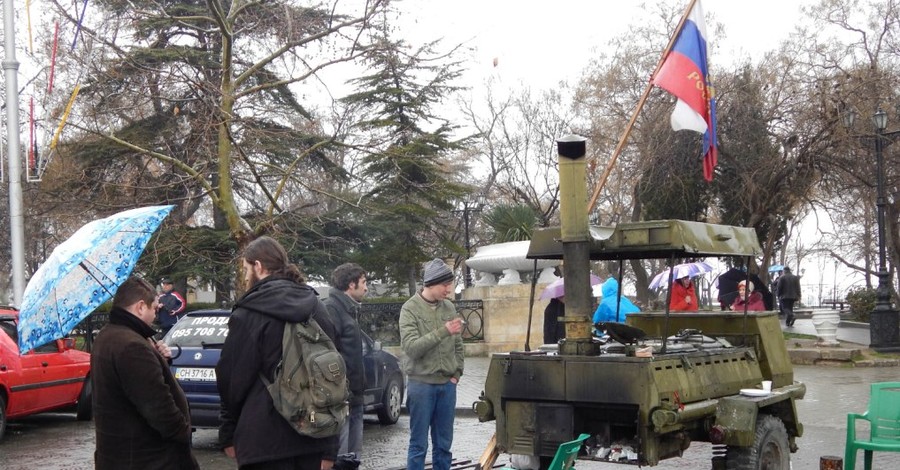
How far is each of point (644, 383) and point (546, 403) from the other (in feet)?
2.79

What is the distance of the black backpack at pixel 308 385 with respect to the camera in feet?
13.7


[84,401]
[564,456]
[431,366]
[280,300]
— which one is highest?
[280,300]

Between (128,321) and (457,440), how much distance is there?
23.4ft

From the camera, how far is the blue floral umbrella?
538 centimetres

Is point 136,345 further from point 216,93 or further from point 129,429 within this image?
point 216,93

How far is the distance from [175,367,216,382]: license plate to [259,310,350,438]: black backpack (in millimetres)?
6301

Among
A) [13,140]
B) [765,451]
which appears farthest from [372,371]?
[13,140]

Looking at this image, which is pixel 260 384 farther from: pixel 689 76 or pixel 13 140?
pixel 13 140

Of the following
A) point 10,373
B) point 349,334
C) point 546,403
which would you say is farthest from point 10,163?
point 546,403

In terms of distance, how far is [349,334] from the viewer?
691 centimetres

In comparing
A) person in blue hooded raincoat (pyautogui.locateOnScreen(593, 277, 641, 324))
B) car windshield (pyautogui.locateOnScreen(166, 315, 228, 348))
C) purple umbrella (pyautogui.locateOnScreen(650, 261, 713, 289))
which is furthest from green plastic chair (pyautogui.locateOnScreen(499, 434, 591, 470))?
purple umbrella (pyautogui.locateOnScreen(650, 261, 713, 289))

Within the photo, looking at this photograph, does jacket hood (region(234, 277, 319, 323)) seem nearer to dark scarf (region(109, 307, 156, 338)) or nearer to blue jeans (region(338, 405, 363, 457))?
dark scarf (region(109, 307, 156, 338))

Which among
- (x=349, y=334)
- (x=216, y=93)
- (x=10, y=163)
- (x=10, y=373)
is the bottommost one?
(x=10, y=373)

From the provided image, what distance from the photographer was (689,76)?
1035 cm
